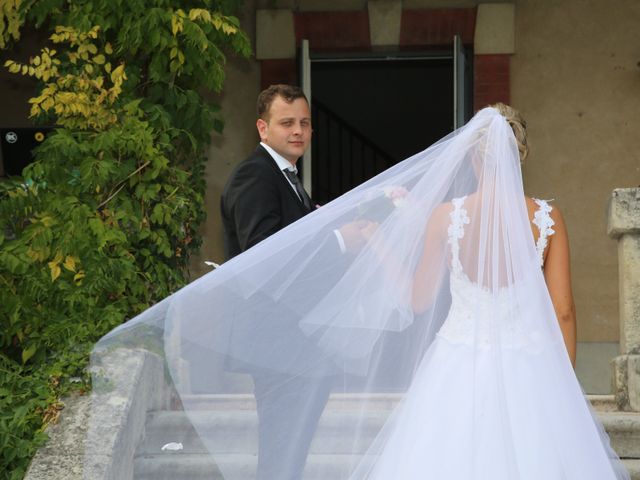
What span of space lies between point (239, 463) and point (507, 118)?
1.49 metres

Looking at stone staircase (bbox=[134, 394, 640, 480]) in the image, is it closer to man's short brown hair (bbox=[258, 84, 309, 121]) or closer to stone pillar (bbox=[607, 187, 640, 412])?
man's short brown hair (bbox=[258, 84, 309, 121])

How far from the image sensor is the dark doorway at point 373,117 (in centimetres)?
1391

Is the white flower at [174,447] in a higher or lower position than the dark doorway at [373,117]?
lower

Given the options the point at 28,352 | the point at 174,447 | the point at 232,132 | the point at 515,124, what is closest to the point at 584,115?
the point at 232,132

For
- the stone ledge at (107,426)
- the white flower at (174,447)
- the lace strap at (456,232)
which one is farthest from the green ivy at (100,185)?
the lace strap at (456,232)

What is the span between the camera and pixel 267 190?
4727 mm

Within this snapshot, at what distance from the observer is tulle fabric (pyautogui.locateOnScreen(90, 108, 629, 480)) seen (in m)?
3.92

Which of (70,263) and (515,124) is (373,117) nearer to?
(70,263)

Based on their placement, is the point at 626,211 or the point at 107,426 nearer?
the point at 107,426

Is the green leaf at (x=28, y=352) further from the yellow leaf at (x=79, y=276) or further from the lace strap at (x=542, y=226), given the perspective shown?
the lace strap at (x=542, y=226)

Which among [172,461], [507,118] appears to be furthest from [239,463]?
[507,118]

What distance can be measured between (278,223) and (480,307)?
965 mm

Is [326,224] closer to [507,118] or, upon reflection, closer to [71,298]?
[507,118]

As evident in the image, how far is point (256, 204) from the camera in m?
4.69
